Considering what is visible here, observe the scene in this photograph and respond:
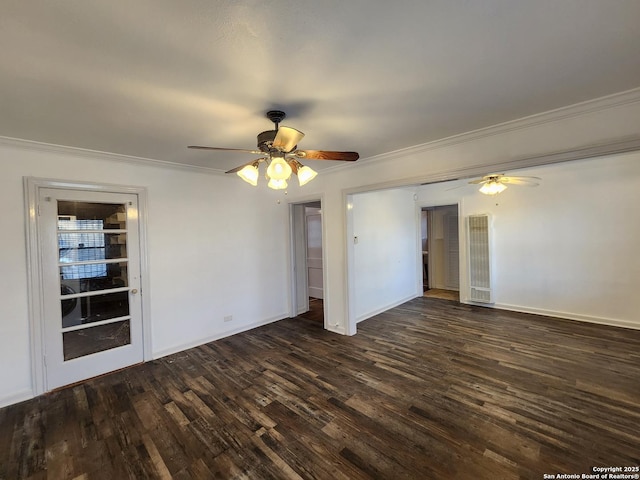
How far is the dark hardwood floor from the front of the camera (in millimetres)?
1888

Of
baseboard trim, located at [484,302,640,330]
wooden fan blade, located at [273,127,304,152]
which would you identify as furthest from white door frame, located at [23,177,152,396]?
baseboard trim, located at [484,302,640,330]

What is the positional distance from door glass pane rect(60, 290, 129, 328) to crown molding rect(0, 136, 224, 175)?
1.60m

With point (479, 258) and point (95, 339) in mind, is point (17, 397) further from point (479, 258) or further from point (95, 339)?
point (479, 258)

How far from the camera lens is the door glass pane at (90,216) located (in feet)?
9.89

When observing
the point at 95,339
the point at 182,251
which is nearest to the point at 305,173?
the point at 182,251

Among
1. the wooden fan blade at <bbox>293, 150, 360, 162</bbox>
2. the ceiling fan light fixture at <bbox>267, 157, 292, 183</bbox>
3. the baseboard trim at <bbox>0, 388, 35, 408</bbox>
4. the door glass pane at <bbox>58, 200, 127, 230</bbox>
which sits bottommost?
the baseboard trim at <bbox>0, 388, 35, 408</bbox>

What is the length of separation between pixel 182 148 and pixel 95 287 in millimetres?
1930

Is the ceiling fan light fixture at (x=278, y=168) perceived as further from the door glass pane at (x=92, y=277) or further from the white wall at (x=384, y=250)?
the door glass pane at (x=92, y=277)

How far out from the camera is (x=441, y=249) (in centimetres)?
724

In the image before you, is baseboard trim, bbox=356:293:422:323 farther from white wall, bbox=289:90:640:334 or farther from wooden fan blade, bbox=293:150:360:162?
wooden fan blade, bbox=293:150:360:162

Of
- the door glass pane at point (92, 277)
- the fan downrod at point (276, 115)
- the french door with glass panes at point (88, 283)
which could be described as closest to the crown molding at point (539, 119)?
the fan downrod at point (276, 115)

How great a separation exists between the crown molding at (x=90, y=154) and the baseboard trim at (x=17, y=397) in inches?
96.4

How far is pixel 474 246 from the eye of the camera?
221 inches

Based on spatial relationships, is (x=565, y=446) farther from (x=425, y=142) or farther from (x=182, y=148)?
(x=182, y=148)
